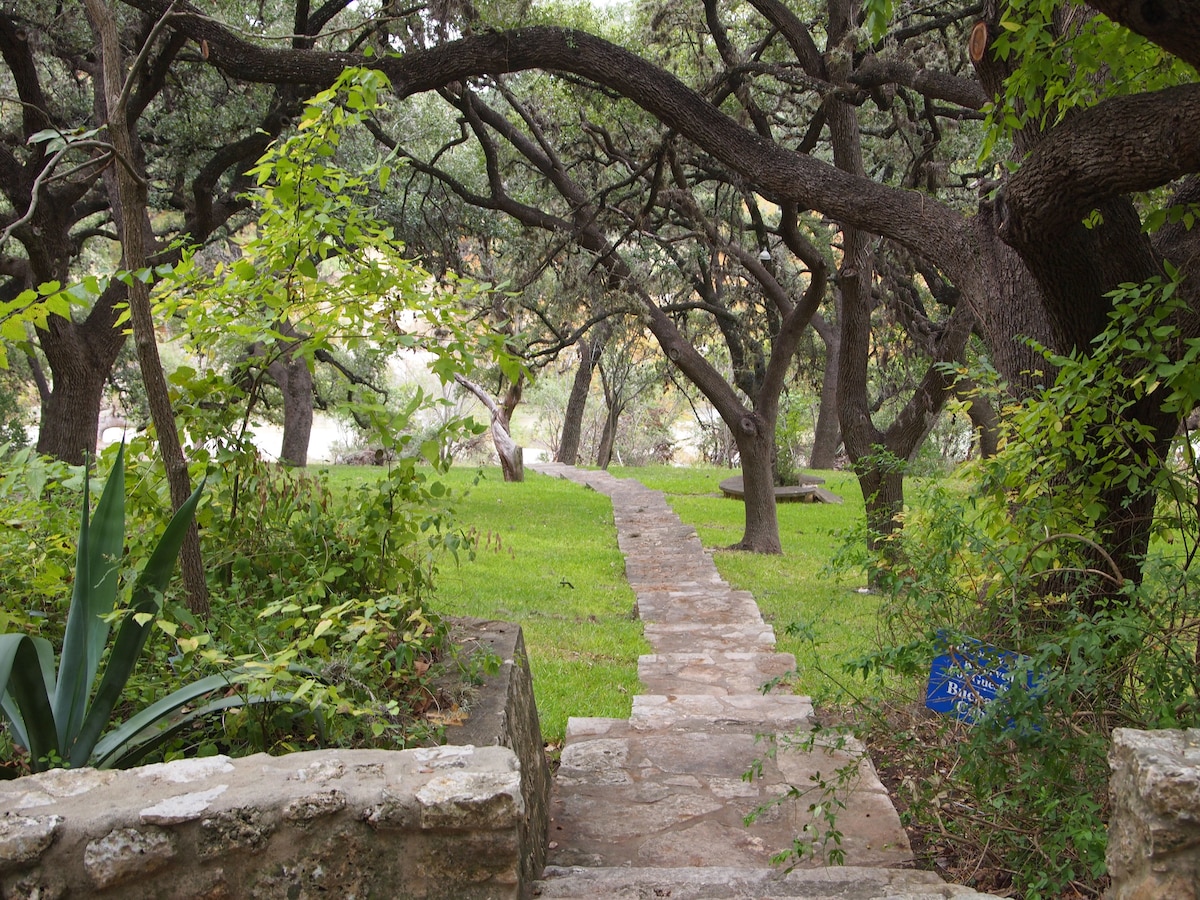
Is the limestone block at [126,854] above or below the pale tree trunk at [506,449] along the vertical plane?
below

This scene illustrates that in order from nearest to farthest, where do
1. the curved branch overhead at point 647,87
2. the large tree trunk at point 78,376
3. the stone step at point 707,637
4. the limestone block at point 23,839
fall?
1. the limestone block at point 23,839
2. the curved branch overhead at point 647,87
3. the stone step at point 707,637
4. the large tree trunk at point 78,376

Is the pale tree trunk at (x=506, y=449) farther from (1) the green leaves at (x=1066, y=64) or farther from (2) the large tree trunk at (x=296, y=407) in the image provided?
(1) the green leaves at (x=1066, y=64)

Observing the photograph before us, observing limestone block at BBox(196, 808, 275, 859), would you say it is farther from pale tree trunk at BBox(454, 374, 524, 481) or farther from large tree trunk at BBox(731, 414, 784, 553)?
pale tree trunk at BBox(454, 374, 524, 481)

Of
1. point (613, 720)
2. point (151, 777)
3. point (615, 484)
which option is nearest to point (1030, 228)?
point (613, 720)

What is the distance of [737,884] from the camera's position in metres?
2.98

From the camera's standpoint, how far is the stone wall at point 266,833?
195cm

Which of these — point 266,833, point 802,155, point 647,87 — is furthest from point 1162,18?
point 647,87

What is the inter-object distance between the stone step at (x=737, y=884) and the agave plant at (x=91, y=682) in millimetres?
1150

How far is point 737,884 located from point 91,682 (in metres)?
1.94

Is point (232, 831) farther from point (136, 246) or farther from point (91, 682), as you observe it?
point (136, 246)

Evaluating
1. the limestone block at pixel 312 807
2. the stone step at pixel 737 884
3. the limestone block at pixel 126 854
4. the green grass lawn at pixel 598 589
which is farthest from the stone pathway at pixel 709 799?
the limestone block at pixel 126 854

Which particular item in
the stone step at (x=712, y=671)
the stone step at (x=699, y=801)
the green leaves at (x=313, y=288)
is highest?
the green leaves at (x=313, y=288)

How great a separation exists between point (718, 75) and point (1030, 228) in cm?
574

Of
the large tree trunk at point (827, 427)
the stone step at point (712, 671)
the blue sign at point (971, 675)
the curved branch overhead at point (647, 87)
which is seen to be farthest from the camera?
the large tree trunk at point (827, 427)
